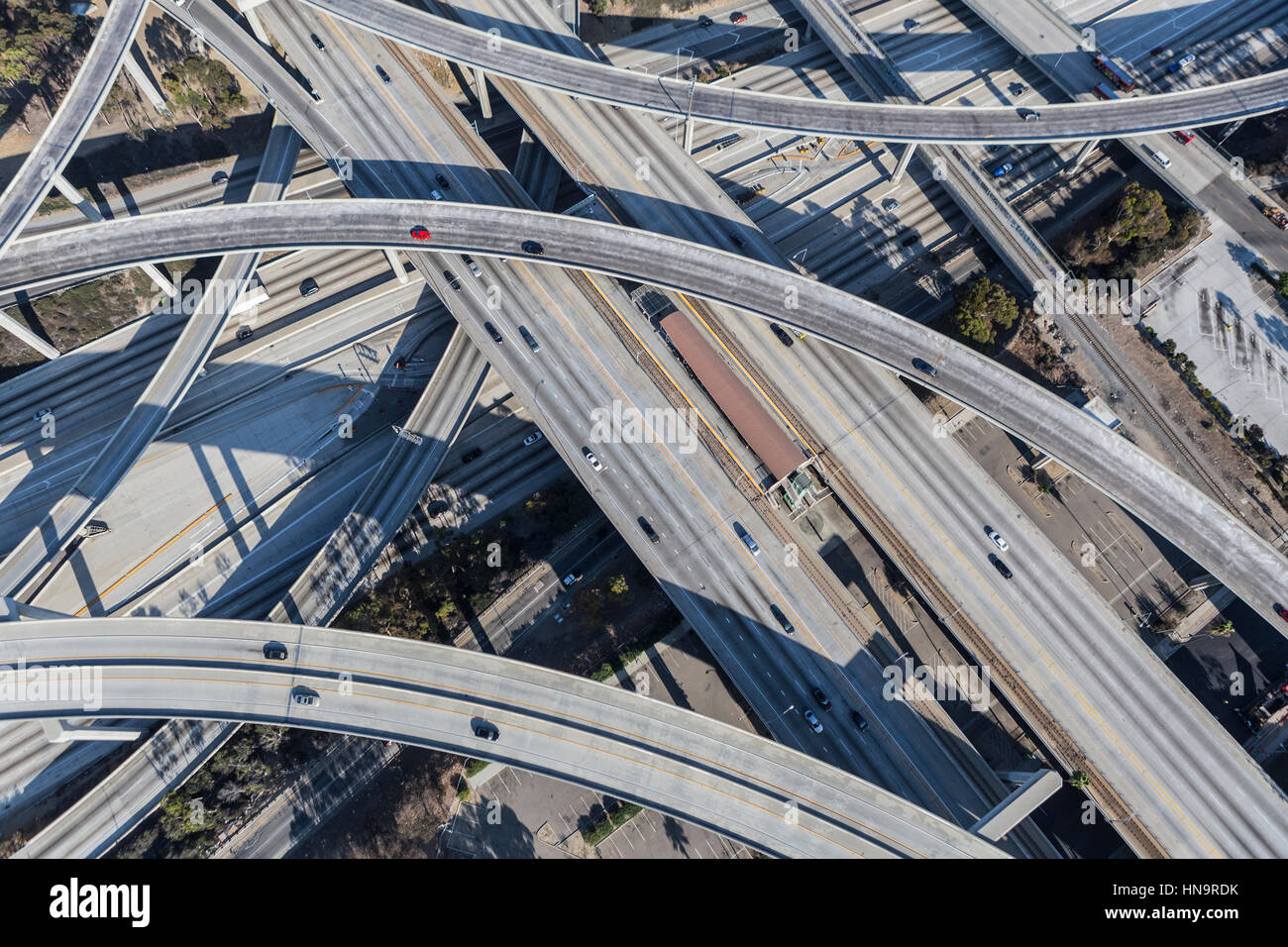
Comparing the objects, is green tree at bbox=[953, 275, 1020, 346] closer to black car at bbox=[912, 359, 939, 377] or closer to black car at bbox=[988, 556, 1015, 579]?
black car at bbox=[912, 359, 939, 377]

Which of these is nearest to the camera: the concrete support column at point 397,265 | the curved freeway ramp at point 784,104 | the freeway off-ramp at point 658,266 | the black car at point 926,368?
the freeway off-ramp at point 658,266

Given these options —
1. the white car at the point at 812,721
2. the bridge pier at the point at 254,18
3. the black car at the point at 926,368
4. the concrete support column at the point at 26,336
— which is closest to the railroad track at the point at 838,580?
the white car at the point at 812,721

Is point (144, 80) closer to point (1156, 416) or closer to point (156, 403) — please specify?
point (156, 403)

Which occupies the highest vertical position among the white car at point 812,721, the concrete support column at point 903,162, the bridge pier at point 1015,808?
the concrete support column at point 903,162

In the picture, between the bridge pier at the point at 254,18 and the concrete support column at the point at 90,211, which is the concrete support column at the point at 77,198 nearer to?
the concrete support column at the point at 90,211

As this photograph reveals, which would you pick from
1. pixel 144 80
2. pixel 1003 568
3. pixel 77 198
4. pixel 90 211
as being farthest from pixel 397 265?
pixel 1003 568

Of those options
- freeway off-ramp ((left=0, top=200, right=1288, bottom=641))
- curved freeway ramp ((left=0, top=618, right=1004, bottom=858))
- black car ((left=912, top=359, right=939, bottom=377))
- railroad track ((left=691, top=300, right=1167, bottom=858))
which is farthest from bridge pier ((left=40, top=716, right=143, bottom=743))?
black car ((left=912, top=359, right=939, bottom=377))
